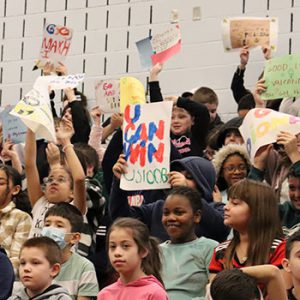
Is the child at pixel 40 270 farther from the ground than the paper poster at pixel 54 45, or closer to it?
closer to it

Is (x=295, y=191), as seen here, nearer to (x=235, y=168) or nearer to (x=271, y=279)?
(x=235, y=168)

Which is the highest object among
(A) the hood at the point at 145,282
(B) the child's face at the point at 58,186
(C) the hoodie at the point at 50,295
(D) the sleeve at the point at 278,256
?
(B) the child's face at the point at 58,186

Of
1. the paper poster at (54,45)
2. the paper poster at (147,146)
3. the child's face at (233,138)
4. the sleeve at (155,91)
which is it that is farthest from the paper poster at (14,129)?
the paper poster at (147,146)

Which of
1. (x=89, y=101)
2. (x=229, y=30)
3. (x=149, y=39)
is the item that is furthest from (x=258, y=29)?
(x=89, y=101)

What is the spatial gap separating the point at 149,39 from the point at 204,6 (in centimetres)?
199

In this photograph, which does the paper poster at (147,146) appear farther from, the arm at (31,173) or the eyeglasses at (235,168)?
the arm at (31,173)

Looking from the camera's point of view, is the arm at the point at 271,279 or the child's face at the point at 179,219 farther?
the child's face at the point at 179,219

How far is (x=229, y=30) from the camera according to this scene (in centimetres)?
841

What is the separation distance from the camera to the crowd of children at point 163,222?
5457 millimetres

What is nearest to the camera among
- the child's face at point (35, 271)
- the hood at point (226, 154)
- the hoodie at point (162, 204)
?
the child's face at point (35, 271)

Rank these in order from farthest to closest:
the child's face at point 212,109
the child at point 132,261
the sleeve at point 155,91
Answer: the child's face at point 212,109, the sleeve at point 155,91, the child at point 132,261

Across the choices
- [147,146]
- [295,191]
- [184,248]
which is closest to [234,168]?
[147,146]

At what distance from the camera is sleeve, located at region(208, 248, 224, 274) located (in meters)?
5.51

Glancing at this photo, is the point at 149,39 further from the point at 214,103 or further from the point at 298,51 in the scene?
the point at 298,51
